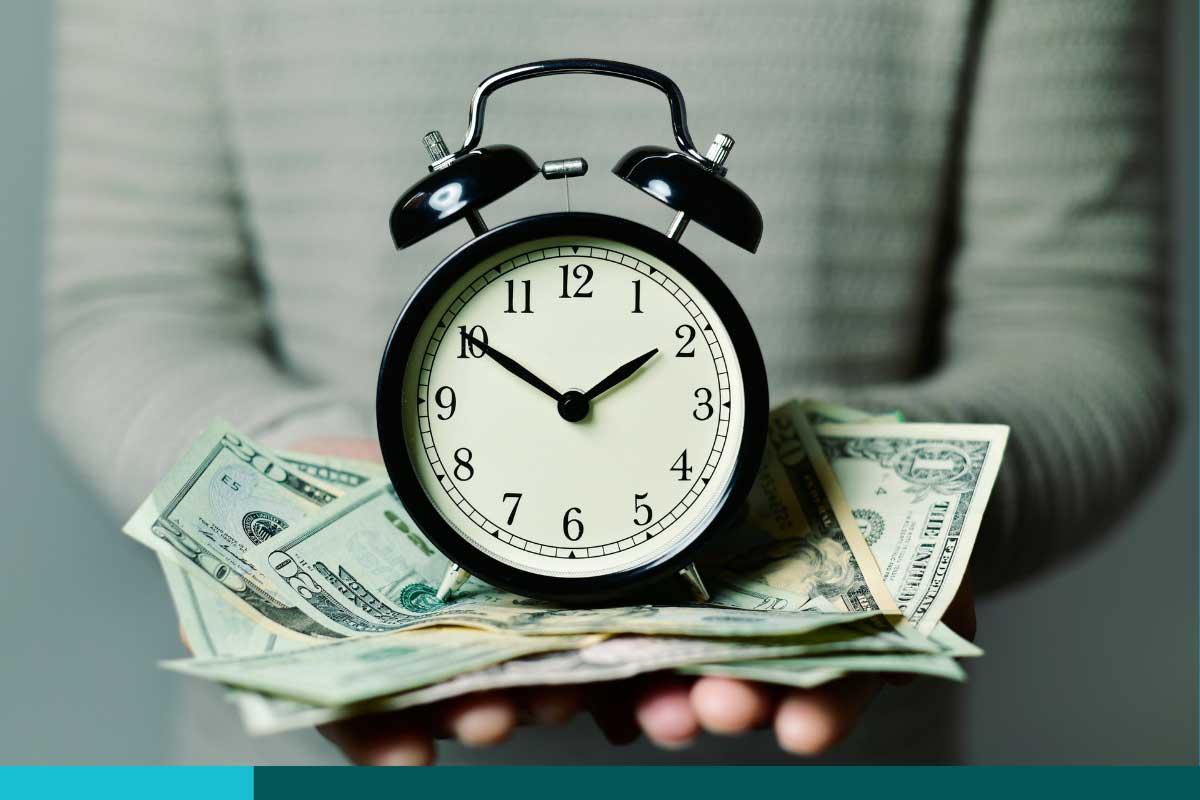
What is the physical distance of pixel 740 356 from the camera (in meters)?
1.02

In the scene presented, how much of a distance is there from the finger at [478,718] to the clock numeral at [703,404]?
1.06 ft

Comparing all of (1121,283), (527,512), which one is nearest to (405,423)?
(527,512)

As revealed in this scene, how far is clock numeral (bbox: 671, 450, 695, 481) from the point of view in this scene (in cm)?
104

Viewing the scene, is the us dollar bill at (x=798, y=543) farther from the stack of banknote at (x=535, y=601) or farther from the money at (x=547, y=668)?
the money at (x=547, y=668)

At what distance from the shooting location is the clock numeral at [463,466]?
1.03m

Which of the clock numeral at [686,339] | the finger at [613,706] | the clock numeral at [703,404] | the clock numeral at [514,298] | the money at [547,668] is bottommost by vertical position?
the finger at [613,706]

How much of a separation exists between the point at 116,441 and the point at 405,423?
0.67m

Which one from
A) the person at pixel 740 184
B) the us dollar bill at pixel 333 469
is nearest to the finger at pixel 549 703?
the us dollar bill at pixel 333 469

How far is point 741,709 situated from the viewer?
0.83 m

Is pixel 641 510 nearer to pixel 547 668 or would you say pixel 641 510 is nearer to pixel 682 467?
pixel 682 467

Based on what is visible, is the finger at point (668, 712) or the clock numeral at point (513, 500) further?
the clock numeral at point (513, 500)

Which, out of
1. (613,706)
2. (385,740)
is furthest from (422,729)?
(613,706)

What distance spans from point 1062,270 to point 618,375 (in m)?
0.93

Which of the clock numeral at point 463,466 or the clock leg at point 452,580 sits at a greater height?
the clock numeral at point 463,466
